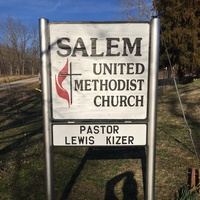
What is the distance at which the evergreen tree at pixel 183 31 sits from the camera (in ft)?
56.6

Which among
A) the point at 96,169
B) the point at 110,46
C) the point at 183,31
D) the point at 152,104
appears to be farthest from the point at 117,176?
the point at 183,31

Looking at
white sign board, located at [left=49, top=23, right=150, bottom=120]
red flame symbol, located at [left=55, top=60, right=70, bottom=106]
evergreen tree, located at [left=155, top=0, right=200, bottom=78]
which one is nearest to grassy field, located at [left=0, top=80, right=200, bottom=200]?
white sign board, located at [left=49, top=23, right=150, bottom=120]

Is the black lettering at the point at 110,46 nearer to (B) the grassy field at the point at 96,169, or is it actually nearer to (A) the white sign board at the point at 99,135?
(A) the white sign board at the point at 99,135

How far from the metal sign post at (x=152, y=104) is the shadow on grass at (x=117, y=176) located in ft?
4.57

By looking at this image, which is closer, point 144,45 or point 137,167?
point 144,45

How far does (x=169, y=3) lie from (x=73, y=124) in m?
18.1

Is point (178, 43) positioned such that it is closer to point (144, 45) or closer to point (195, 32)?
point (195, 32)

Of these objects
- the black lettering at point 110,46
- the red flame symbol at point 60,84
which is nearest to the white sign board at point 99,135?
the red flame symbol at point 60,84

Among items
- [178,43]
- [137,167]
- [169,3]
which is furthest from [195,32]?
[137,167]

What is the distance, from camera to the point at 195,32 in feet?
56.8

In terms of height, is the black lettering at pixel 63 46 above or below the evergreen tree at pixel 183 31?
below

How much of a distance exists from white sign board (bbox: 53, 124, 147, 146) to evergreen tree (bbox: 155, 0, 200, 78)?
52.4 ft

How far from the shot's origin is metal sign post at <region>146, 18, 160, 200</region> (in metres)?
2.02

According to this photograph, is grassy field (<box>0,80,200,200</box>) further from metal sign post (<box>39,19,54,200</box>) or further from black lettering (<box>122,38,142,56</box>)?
black lettering (<box>122,38,142,56</box>)
